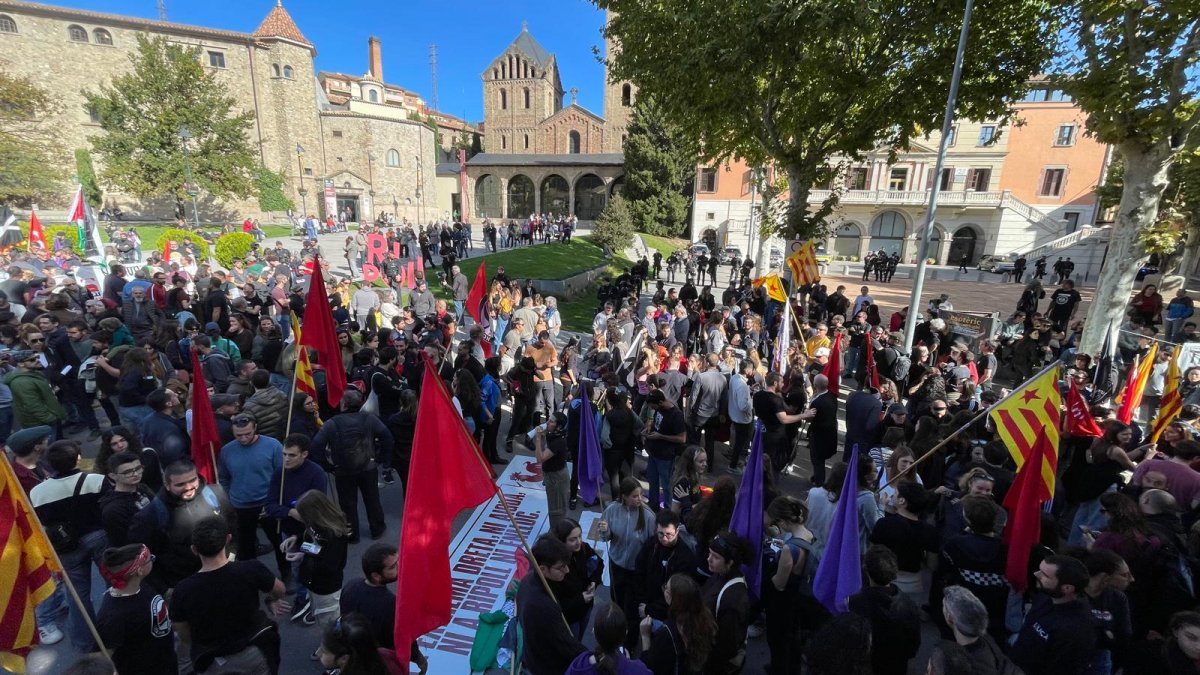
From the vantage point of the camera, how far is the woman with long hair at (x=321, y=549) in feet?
12.7

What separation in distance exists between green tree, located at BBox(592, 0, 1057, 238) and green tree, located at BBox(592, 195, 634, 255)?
61.7 ft

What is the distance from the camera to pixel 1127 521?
3842 mm

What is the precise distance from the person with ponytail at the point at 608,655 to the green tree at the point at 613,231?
3087 centimetres

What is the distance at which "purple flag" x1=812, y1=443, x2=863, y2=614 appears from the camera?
12.3 feet

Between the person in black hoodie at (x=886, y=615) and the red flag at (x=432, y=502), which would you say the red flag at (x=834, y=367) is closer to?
the person in black hoodie at (x=886, y=615)

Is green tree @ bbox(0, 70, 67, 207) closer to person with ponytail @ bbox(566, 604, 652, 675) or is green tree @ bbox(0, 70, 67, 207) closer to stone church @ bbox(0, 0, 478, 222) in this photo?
stone church @ bbox(0, 0, 478, 222)

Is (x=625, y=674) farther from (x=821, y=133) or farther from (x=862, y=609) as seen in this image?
(x=821, y=133)

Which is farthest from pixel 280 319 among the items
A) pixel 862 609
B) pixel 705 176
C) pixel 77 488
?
pixel 705 176

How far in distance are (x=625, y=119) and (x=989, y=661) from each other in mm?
62448

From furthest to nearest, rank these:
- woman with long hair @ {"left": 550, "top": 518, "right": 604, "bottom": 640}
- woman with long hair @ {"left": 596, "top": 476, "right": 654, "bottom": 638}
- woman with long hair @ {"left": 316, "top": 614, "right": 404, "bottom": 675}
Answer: woman with long hair @ {"left": 596, "top": 476, "right": 654, "bottom": 638}, woman with long hair @ {"left": 550, "top": 518, "right": 604, "bottom": 640}, woman with long hair @ {"left": 316, "top": 614, "right": 404, "bottom": 675}

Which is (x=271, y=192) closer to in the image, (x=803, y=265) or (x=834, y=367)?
(x=803, y=265)

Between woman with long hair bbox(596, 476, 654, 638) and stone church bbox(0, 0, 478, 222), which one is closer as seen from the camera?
woman with long hair bbox(596, 476, 654, 638)

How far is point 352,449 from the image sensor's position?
5402mm

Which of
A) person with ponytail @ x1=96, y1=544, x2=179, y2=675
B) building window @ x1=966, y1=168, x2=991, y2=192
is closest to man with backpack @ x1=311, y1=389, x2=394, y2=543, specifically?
person with ponytail @ x1=96, y1=544, x2=179, y2=675
